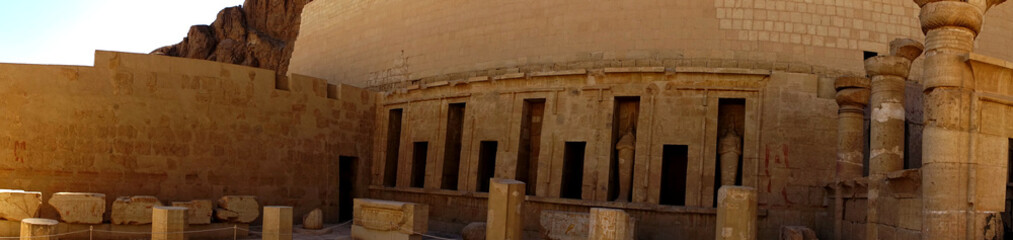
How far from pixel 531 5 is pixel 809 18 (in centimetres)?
575

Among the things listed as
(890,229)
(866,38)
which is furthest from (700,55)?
(890,229)

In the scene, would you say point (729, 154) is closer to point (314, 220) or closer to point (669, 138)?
point (669, 138)

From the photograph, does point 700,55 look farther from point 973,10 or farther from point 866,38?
point 973,10

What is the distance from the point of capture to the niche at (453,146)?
19391 millimetres

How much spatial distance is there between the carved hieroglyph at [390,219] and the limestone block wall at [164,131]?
11.6 ft

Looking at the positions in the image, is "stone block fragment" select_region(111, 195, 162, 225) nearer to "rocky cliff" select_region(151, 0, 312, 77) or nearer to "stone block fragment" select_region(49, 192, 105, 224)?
"stone block fragment" select_region(49, 192, 105, 224)

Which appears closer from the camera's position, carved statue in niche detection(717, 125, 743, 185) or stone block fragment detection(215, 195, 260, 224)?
carved statue in niche detection(717, 125, 743, 185)

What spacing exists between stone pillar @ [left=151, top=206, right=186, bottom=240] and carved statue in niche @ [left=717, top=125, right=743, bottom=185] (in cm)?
923

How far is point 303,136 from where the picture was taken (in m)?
19.0

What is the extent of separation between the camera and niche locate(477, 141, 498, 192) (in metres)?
18.6

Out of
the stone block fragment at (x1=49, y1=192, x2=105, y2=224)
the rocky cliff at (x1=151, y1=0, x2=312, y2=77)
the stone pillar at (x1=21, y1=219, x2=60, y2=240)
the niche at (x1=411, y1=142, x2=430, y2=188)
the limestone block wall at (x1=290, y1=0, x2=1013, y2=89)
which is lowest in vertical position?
the stone pillar at (x1=21, y1=219, x2=60, y2=240)

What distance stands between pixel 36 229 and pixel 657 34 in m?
11.2

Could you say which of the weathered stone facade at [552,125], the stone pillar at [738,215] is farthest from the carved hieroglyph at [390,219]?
the stone pillar at [738,215]

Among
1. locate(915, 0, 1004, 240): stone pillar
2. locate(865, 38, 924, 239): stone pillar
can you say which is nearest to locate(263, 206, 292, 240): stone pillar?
locate(865, 38, 924, 239): stone pillar
